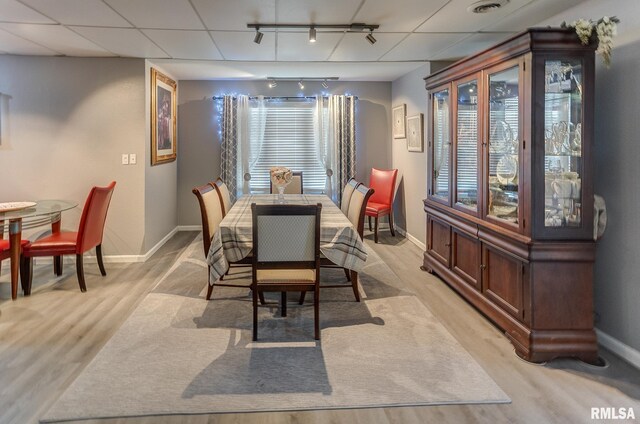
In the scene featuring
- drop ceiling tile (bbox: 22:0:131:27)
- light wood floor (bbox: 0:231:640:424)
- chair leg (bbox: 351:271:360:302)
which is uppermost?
drop ceiling tile (bbox: 22:0:131:27)

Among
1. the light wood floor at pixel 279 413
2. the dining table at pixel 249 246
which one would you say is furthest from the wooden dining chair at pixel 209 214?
the light wood floor at pixel 279 413

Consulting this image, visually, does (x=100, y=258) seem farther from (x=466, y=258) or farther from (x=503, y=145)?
(x=503, y=145)

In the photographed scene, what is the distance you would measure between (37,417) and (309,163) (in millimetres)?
5373

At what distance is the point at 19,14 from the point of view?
10.9 feet

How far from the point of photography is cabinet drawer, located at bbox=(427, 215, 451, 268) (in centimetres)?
403

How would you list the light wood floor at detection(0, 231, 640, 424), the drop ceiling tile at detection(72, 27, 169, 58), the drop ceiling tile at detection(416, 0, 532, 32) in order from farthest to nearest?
the drop ceiling tile at detection(72, 27, 169, 58)
the drop ceiling tile at detection(416, 0, 532, 32)
the light wood floor at detection(0, 231, 640, 424)

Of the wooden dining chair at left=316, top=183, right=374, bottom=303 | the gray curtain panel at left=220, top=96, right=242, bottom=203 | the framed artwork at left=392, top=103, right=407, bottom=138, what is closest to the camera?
the wooden dining chair at left=316, top=183, right=374, bottom=303

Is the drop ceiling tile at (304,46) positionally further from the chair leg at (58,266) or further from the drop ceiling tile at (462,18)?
the chair leg at (58,266)

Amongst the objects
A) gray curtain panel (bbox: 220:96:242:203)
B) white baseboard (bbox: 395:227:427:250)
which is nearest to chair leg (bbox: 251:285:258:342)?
white baseboard (bbox: 395:227:427:250)

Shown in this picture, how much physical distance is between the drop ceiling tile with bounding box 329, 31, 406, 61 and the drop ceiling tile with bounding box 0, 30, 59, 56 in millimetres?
3001

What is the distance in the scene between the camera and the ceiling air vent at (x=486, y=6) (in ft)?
10.1

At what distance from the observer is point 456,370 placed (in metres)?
2.53

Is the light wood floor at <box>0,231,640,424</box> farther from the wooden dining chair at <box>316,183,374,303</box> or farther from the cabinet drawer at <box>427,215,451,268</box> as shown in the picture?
the wooden dining chair at <box>316,183,374,303</box>

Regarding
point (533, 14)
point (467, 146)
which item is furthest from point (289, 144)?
point (533, 14)
